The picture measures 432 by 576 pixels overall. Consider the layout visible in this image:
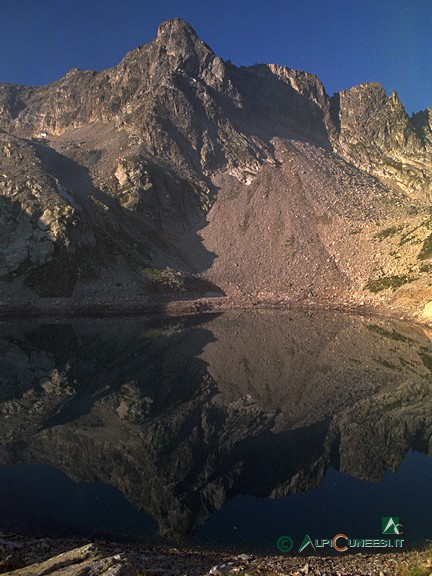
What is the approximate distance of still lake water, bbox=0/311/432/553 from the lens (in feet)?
66.1

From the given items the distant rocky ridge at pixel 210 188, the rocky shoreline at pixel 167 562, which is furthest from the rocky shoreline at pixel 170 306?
the rocky shoreline at pixel 167 562

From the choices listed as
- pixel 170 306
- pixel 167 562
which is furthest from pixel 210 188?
pixel 167 562

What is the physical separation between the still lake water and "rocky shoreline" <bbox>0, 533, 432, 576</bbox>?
1.25m

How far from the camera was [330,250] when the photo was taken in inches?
4001

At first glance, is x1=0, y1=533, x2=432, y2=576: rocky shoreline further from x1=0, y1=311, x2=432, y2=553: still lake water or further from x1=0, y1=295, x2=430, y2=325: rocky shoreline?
x1=0, y1=295, x2=430, y2=325: rocky shoreline

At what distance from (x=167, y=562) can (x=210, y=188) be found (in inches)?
4547

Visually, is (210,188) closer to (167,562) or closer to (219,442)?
(219,442)

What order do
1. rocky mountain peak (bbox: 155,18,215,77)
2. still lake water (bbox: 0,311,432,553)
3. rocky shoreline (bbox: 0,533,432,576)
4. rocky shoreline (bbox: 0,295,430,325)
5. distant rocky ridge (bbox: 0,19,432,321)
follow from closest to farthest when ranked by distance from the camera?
rocky shoreline (bbox: 0,533,432,576)
still lake water (bbox: 0,311,432,553)
rocky shoreline (bbox: 0,295,430,325)
distant rocky ridge (bbox: 0,19,432,321)
rocky mountain peak (bbox: 155,18,215,77)

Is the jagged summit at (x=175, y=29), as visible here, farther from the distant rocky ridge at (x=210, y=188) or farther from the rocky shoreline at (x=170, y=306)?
the rocky shoreline at (x=170, y=306)

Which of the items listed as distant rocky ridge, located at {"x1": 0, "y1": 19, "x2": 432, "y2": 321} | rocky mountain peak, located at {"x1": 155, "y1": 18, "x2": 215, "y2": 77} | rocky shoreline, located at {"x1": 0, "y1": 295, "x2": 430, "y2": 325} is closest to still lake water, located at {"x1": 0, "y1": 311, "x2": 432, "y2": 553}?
rocky shoreline, located at {"x1": 0, "y1": 295, "x2": 430, "y2": 325}

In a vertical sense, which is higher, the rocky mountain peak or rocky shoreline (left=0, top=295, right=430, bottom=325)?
the rocky mountain peak

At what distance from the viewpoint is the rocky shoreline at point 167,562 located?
1235cm

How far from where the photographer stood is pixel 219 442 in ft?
89.9

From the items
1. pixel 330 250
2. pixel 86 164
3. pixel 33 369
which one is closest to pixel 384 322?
→ pixel 330 250
